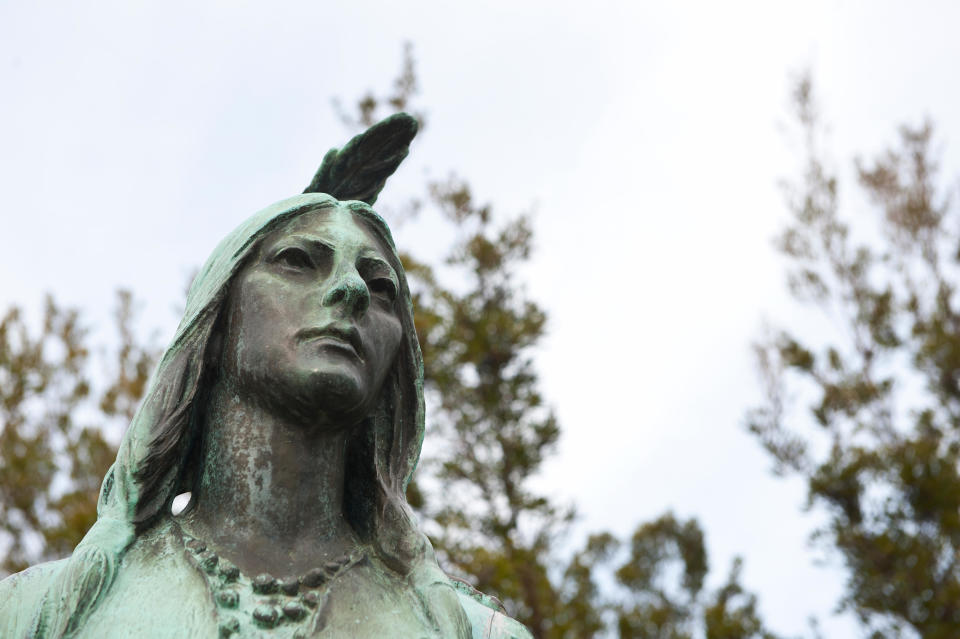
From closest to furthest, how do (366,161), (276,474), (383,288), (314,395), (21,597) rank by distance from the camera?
(21,597), (314,395), (276,474), (383,288), (366,161)

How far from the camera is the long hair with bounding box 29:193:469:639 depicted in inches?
95.9

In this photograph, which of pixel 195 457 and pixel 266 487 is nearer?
pixel 266 487

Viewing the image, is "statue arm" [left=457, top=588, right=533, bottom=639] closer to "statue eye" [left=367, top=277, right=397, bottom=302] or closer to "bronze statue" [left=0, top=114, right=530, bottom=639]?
"bronze statue" [left=0, top=114, right=530, bottom=639]

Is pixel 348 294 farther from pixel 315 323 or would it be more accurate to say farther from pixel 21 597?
pixel 21 597

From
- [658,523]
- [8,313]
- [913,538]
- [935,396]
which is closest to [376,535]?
[913,538]

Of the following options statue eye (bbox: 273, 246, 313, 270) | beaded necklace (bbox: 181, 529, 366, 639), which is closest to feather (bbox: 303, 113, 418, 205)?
Answer: statue eye (bbox: 273, 246, 313, 270)

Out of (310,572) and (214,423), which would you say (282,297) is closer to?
(214,423)

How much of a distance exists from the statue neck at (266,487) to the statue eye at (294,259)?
337 millimetres

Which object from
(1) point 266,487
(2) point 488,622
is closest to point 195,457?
(1) point 266,487

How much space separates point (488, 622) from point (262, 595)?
0.55m

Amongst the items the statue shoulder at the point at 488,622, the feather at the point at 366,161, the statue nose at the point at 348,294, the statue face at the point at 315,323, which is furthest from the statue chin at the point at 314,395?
the feather at the point at 366,161

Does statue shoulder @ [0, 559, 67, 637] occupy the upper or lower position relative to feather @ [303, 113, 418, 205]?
lower

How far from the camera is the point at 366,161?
3.35 metres

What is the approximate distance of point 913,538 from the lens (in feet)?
37.0
